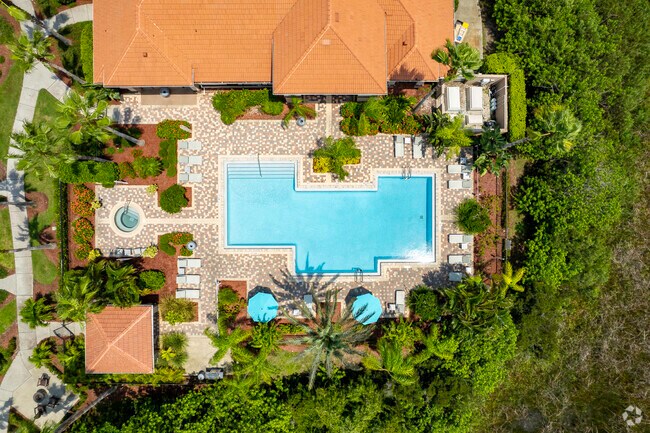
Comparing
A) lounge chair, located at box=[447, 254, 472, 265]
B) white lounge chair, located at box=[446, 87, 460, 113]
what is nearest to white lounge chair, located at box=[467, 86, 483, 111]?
white lounge chair, located at box=[446, 87, 460, 113]

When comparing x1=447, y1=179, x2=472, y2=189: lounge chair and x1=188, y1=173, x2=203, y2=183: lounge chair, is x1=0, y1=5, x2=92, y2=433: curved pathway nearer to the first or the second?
x1=188, y1=173, x2=203, y2=183: lounge chair

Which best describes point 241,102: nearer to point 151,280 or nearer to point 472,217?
point 151,280

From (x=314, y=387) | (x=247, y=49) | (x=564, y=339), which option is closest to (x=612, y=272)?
(x=564, y=339)

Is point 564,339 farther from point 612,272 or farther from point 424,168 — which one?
point 424,168

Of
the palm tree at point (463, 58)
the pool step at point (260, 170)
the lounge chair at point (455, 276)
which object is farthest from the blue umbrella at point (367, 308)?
the palm tree at point (463, 58)

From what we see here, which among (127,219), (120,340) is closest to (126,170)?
(127,219)
